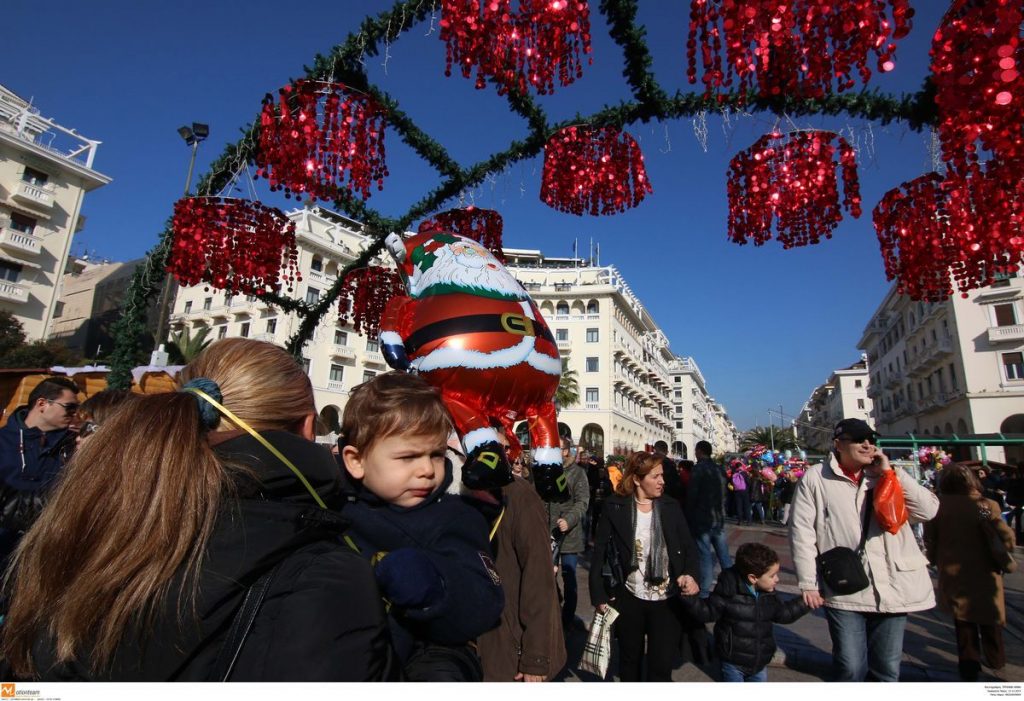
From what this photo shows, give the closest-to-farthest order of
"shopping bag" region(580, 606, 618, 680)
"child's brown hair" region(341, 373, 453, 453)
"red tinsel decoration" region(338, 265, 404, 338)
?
"child's brown hair" region(341, 373, 453, 453) → "shopping bag" region(580, 606, 618, 680) → "red tinsel decoration" region(338, 265, 404, 338)

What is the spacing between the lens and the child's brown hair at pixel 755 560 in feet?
10.6

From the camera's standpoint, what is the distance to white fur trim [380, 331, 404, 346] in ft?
10.5

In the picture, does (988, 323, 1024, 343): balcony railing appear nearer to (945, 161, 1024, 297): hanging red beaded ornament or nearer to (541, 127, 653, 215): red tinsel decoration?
(945, 161, 1024, 297): hanging red beaded ornament

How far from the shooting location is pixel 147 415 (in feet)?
3.57

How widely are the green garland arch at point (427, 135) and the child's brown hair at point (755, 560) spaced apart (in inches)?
141

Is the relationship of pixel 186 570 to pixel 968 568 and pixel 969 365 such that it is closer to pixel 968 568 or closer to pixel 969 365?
pixel 968 568

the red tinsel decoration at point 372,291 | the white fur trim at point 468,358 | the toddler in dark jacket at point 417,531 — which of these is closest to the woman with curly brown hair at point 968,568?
the white fur trim at point 468,358

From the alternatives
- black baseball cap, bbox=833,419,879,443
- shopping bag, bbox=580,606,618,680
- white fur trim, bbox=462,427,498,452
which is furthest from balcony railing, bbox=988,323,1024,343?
white fur trim, bbox=462,427,498,452

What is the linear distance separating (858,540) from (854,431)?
2.15ft

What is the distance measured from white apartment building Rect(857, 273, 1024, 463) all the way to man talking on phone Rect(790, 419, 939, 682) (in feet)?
96.0

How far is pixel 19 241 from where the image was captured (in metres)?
29.7

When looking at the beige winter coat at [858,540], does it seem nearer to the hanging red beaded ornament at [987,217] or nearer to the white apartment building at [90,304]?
the hanging red beaded ornament at [987,217]
